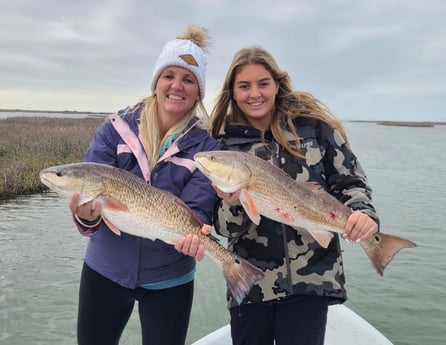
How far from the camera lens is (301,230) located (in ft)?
11.0

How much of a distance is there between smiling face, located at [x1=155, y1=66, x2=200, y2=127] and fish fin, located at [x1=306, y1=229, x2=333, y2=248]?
4.69ft

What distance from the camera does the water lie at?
24.2 ft

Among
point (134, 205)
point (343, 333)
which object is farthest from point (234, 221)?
point (343, 333)

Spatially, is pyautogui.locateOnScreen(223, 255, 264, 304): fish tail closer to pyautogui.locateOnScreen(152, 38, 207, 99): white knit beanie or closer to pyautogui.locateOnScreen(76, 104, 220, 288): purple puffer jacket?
pyautogui.locateOnScreen(76, 104, 220, 288): purple puffer jacket

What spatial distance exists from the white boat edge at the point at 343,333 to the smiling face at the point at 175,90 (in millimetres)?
2850

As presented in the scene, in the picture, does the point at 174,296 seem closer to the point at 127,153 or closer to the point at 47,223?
the point at 127,153

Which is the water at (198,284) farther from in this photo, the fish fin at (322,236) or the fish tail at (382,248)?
the fish tail at (382,248)

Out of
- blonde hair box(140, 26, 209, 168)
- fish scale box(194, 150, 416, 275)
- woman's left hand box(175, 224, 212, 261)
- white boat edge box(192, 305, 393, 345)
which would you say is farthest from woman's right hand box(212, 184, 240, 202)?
white boat edge box(192, 305, 393, 345)

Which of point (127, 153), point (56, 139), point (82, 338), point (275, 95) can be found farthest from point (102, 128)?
point (56, 139)

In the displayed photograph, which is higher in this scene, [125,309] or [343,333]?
[125,309]

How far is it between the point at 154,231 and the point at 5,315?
589 centimetres

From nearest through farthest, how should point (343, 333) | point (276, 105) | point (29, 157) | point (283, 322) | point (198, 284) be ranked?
point (283, 322)
point (276, 105)
point (343, 333)
point (198, 284)
point (29, 157)

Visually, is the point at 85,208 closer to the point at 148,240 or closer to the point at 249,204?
the point at 148,240

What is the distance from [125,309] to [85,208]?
0.91 meters
